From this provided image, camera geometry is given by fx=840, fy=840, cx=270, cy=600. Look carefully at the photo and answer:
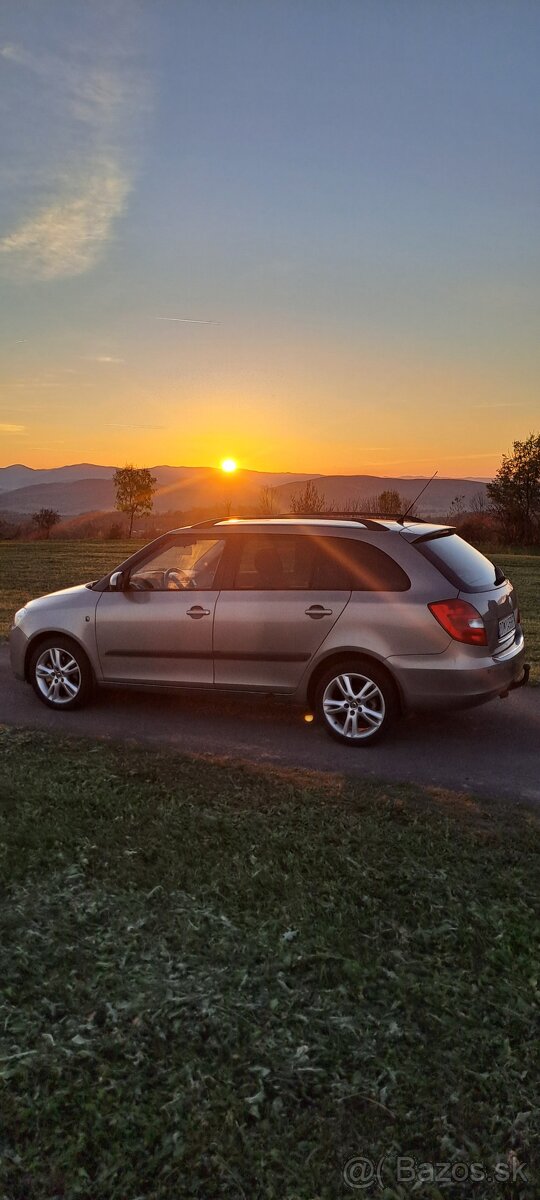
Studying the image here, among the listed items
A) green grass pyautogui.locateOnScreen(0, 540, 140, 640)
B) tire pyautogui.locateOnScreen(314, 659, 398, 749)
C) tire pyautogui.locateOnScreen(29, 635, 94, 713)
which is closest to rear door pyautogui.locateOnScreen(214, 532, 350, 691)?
tire pyautogui.locateOnScreen(314, 659, 398, 749)

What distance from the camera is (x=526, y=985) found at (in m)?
3.31

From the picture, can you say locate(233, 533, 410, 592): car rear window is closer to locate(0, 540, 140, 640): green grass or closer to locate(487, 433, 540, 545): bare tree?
locate(0, 540, 140, 640): green grass

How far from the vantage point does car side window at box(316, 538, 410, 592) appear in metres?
Answer: 6.33

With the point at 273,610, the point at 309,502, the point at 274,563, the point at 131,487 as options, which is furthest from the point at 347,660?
the point at 131,487

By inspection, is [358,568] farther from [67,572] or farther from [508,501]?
[508,501]

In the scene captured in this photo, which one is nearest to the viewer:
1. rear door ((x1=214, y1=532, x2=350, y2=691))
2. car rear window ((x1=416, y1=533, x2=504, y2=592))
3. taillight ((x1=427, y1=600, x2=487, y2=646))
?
taillight ((x1=427, y1=600, x2=487, y2=646))

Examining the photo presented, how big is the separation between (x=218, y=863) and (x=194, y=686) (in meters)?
2.77

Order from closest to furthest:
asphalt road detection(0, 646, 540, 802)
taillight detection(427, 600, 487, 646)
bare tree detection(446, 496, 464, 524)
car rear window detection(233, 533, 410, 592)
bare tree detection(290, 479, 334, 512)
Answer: asphalt road detection(0, 646, 540, 802)
taillight detection(427, 600, 487, 646)
car rear window detection(233, 533, 410, 592)
bare tree detection(290, 479, 334, 512)
bare tree detection(446, 496, 464, 524)

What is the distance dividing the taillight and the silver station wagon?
10mm

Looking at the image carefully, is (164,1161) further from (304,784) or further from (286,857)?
(304,784)

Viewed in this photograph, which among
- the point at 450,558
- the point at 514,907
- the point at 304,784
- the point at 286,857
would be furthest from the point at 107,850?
the point at 450,558

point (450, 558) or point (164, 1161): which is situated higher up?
point (450, 558)

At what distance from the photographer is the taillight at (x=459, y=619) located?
240 inches

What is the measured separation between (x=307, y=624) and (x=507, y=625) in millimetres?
1575
